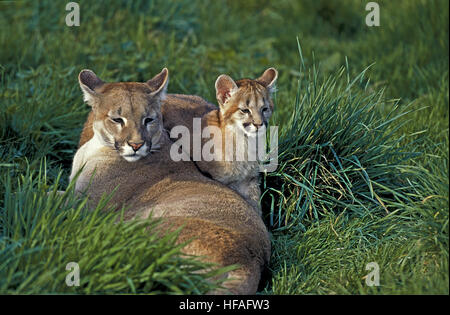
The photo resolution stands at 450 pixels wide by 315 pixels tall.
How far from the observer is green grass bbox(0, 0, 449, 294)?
167 inches

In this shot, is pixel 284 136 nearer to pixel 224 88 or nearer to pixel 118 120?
pixel 224 88

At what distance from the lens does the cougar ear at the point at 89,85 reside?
219 inches

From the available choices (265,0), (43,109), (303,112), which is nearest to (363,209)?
(303,112)

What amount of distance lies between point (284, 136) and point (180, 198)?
1.43m

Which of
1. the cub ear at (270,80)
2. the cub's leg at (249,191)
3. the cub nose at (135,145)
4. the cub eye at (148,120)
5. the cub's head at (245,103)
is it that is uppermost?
the cub ear at (270,80)

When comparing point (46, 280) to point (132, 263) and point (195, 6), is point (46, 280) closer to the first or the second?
point (132, 263)

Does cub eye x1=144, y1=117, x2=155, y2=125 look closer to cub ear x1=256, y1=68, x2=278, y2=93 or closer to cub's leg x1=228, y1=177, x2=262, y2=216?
cub's leg x1=228, y1=177, x2=262, y2=216

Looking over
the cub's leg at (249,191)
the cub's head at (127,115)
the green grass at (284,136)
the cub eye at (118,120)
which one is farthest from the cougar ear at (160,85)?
the green grass at (284,136)

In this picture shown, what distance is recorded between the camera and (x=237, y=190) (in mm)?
5648

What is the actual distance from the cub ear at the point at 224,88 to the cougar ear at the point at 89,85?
1.01 meters

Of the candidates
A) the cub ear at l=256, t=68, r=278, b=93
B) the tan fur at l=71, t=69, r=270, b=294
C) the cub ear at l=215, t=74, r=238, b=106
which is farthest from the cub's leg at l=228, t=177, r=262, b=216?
the cub ear at l=256, t=68, r=278, b=93

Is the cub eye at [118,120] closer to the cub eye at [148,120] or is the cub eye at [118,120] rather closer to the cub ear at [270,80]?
the cub eye at [148,120]

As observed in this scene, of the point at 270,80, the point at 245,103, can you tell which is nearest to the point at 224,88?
the point at 245,103

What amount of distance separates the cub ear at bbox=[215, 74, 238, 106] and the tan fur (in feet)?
1.84
